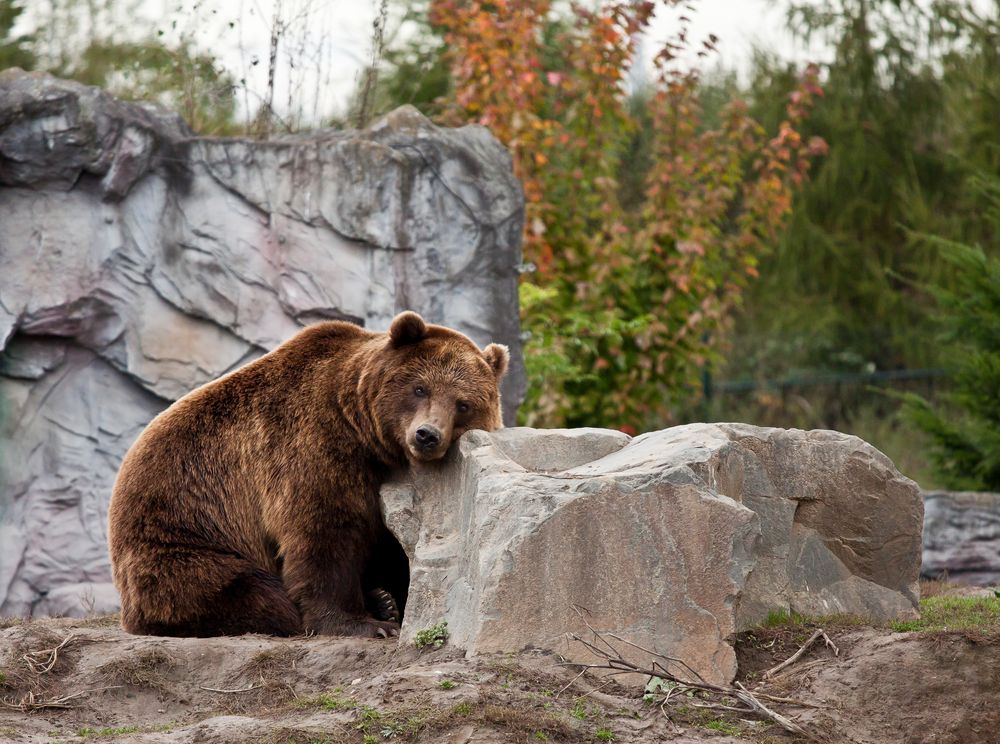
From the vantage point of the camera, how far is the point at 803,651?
4543 mm

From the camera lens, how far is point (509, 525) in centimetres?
439

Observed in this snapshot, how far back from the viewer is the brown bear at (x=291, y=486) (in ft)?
17.7

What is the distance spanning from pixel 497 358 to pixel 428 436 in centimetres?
83

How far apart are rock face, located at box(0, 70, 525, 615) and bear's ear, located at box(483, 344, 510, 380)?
9.81 feet

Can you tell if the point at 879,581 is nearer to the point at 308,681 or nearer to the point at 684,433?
the point at 684,433

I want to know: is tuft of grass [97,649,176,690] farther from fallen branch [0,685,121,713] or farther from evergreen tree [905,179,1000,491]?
evergreen tree [905,179,1000,491]

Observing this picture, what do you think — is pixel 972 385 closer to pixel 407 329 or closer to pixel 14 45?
pixel 407 329

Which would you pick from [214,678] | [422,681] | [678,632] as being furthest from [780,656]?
[214,678]

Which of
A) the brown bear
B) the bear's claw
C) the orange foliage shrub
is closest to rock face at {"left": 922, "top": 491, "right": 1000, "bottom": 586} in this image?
the orange foliage shrub

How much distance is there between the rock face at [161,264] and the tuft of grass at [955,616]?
3743 millimetres

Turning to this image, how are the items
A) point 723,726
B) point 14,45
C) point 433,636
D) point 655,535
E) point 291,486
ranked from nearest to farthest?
point 723,726, point 655,535, point 433,636, point 291,486, point 14,45

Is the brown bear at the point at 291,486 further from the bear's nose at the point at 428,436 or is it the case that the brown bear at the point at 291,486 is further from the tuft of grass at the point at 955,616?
the tuft of grass at the point at 955,616

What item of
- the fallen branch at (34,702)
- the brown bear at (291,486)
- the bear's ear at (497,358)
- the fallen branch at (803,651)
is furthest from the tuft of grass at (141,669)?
the fallen branch at (803,651)

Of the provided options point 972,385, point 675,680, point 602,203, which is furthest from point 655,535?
point 602,203
